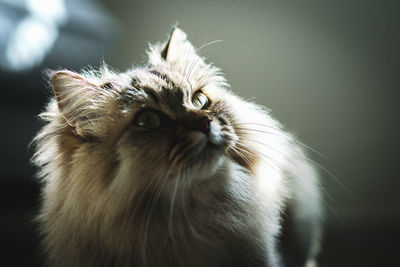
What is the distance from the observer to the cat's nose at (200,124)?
0.84 metres

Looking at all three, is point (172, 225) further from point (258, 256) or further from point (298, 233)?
point (298, 233)

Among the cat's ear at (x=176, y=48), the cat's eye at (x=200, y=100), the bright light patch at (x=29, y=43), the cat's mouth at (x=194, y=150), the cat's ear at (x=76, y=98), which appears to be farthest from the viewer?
the bright light patch at (x=29, y=43)

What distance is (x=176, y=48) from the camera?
1.20 metres

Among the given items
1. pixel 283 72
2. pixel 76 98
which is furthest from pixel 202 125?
pixel 283 72

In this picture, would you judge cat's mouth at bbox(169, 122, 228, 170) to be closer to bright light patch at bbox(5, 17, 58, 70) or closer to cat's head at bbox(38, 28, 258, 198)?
cat's head at bbox(38, 28, 258, 198)

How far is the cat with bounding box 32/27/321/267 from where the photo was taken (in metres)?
0.85

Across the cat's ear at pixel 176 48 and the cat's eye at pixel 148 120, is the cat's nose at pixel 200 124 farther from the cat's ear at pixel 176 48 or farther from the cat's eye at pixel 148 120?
the cat's ear at pixel 176 48

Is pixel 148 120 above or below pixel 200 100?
below

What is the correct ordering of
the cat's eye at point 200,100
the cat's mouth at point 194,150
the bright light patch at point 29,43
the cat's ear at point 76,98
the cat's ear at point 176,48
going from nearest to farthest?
the cat's mouth at point 194,150, the cat's ear at point 76,98, the cat's eye at point 200,100, the cat's ear at point 176,48, the bright light patch at point 29,43

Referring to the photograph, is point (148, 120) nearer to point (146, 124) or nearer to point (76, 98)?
point (146, 124)

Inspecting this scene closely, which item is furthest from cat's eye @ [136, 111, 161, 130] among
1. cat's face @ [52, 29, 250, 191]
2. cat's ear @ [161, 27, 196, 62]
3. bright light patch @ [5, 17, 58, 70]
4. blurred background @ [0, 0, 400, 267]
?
bright light patch @ [5, 17, 58, 70]

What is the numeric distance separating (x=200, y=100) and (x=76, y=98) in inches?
14.5

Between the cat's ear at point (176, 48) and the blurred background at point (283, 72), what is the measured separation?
0.54ft

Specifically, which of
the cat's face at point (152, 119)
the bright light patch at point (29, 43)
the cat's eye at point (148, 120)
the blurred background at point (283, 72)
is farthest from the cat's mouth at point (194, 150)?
the bright light patch at point (29, 43)
